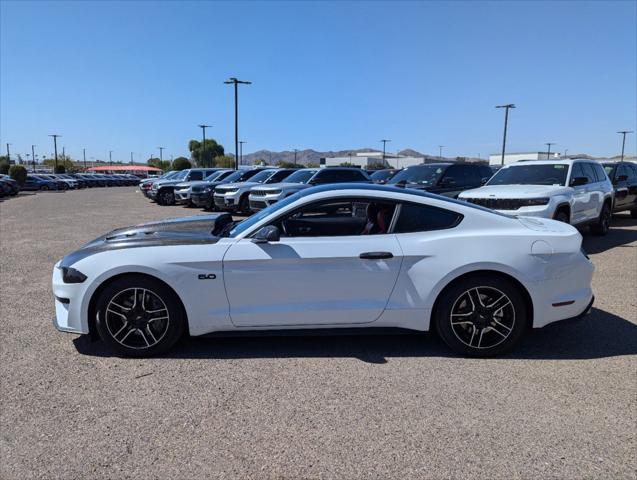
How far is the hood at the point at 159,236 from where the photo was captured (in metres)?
4.12

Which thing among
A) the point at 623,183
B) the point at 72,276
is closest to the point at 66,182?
the point at 623,183

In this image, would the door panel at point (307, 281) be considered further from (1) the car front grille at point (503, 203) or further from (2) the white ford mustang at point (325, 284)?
(1) the car front grille at point (503, 203)

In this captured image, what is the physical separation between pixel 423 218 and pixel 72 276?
3.08 m

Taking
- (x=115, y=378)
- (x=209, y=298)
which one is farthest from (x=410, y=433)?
(x=115, y=378)

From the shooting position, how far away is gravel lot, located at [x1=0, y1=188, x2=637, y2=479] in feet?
8.77

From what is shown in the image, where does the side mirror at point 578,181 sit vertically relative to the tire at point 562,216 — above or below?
above

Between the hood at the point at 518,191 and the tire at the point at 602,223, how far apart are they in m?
2.28

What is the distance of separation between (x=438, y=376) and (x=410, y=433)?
873 mm

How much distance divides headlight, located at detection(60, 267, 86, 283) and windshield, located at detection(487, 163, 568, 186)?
28.1ft

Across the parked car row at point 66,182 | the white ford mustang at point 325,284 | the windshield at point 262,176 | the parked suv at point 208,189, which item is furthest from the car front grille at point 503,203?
the parked car row at point 66,182

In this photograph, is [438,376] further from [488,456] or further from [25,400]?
[25,400]

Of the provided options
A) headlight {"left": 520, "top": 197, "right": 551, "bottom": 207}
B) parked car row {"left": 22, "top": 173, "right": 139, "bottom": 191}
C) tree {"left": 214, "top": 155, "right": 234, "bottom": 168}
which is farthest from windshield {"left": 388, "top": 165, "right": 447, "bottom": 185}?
tree {"left": 214, "top": 155, "right": 234, "bottom": 168}

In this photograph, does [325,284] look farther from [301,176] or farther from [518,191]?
[301,176]

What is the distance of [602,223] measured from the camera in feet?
35.6
